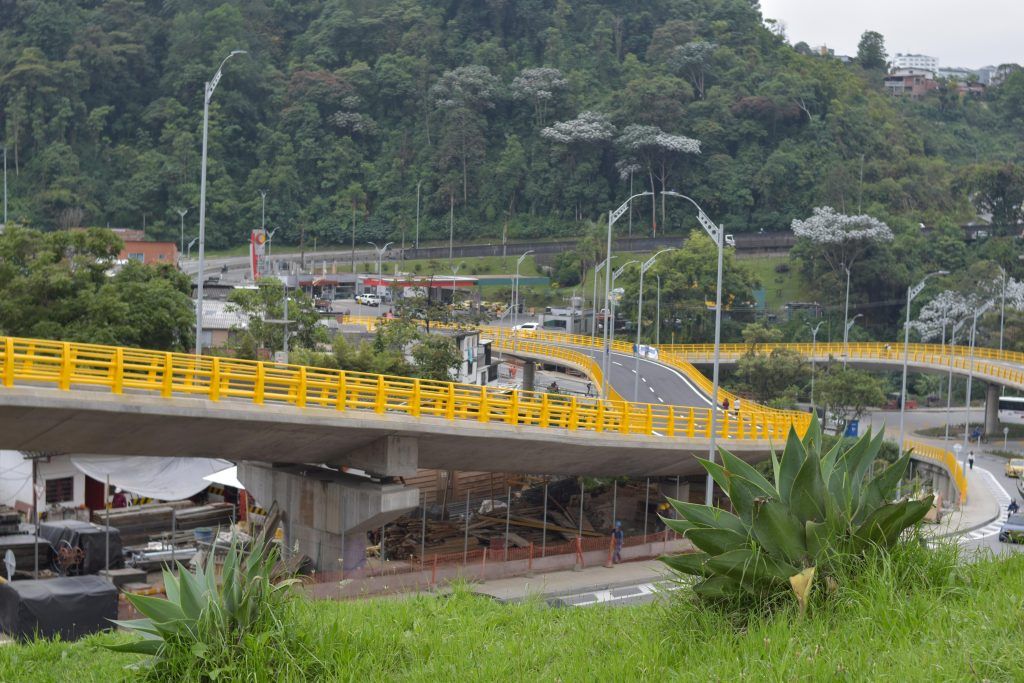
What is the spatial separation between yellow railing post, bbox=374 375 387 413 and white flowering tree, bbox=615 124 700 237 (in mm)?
94306

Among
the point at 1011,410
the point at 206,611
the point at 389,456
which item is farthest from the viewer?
the point at 1011,410

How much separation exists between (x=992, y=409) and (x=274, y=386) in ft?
201

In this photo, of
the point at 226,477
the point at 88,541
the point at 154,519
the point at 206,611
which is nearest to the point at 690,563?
the point at 206,611

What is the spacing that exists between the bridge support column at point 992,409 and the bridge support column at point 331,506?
57736 mm

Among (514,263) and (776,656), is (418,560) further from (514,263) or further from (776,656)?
(514,263)

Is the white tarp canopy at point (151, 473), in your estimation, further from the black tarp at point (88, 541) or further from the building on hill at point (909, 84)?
the building on hill at point (909, 84)

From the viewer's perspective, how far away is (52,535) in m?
27.9

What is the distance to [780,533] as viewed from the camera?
30.1 feet

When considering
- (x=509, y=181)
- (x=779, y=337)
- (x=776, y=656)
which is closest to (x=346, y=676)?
(x=776, y=656)

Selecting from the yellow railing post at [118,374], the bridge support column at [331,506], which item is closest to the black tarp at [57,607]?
the yellow railing post at [118,374]

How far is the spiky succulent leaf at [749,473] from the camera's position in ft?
31.1

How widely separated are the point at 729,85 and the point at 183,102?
60841mm

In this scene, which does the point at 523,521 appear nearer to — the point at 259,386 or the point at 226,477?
the point at 226,477

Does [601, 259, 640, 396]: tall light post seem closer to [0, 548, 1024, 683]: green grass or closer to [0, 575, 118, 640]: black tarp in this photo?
[0, 575, 118, 640]: black tarp
